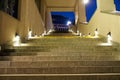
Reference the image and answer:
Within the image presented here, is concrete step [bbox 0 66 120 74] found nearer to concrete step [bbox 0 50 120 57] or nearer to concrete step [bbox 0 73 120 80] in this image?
concrete step [bbox 0 73 120 80]

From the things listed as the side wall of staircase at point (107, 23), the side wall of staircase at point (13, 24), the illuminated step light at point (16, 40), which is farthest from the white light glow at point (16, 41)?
the side wall of staircase at point (107, 23)

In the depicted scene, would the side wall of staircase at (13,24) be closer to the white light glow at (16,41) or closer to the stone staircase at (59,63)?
the white light glow at (16,41)

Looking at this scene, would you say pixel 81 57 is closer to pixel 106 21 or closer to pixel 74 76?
pixel 74 76

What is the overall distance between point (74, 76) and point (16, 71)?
1.10 metres

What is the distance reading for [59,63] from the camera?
12.8 feet

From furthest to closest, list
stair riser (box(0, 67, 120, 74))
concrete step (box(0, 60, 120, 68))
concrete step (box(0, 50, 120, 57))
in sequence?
concrete step (box(0, 50, 120, 57))
concrete step (box(0, 60, 120, 68))
stair riser (box(0, 67, 120, 74))

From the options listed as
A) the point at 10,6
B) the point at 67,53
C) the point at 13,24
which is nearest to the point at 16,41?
the point at 13,24

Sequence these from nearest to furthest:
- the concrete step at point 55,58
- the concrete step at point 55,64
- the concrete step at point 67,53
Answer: the concrete step at point 55,64 < the concrete step at point 55,58 < the concrete step at point 67,53

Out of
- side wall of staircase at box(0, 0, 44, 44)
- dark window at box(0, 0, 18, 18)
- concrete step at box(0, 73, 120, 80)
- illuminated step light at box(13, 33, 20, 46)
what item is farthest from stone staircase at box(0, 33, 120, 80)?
dark window at box(0, 0, 18, 18)

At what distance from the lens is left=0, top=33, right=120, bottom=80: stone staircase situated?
10.7 ft

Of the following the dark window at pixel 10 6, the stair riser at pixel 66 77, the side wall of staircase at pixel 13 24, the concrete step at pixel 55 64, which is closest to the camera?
the stair riser at pixel 66 77

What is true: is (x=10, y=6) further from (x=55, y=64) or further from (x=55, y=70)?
(x=55, y=70)

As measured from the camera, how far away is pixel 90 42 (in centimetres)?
577

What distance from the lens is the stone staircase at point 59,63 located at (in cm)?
326
